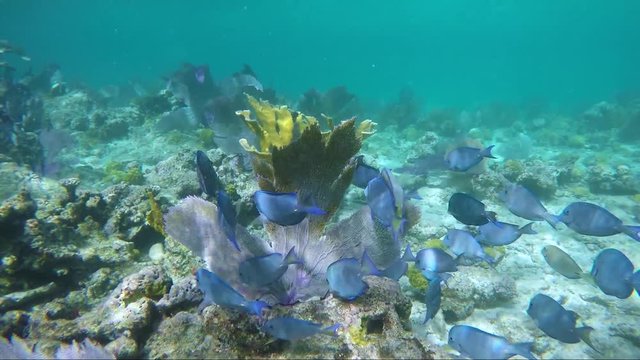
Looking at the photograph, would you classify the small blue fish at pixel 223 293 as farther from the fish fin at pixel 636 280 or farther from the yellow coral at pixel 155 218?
the fish fin at pixel 636 280

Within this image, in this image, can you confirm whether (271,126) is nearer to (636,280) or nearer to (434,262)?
(434,262)

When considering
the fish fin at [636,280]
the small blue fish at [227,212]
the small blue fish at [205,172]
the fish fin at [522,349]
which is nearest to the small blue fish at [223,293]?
the small blue fish at [227,212]

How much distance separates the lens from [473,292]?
458 centimetres

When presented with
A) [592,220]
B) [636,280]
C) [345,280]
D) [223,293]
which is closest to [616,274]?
[636,280]


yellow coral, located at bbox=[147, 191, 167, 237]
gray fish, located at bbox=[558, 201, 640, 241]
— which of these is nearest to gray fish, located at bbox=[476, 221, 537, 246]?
gray fish, located at bbox=[558, 201, 640, 241]

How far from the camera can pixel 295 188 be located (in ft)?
10.4

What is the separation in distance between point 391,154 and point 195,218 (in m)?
9.43

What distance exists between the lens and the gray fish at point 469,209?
3.97 meters

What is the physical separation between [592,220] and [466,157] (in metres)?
1.65

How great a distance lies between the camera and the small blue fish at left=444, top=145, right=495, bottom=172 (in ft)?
16.0

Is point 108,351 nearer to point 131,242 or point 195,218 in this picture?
point 195,218

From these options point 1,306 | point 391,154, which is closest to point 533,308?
point 1,306

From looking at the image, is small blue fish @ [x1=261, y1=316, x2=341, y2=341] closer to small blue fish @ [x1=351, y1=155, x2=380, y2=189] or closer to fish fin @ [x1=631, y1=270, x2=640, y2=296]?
small blue fish @ [x1=351, y1=155, x2=380, y2=189]

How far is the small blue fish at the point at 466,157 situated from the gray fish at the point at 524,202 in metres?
0.64
